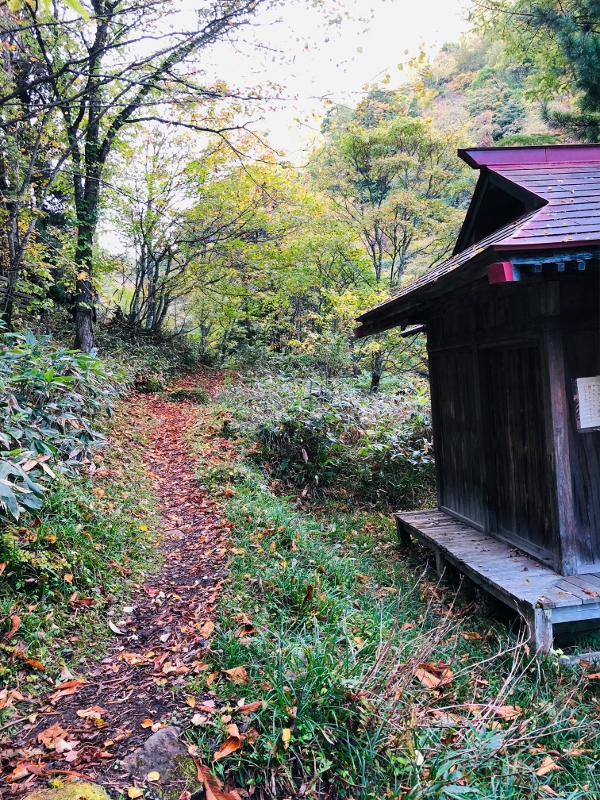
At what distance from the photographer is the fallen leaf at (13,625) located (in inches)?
126

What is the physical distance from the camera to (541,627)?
3980mm

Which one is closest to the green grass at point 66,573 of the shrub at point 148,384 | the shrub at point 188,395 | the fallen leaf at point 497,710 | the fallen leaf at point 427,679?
the fallen leaf at point 427,679

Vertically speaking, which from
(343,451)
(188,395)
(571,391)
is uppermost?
(188,395)

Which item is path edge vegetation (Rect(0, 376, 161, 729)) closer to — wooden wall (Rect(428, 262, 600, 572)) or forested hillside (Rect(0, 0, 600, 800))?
forested hillside (Rect(0, 0, 600, 800))

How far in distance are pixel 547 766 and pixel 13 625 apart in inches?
141

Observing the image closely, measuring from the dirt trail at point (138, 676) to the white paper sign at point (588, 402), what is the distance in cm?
376

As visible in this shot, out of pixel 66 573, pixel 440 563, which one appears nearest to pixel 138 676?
pixel 66 573

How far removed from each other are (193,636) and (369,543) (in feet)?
12.3

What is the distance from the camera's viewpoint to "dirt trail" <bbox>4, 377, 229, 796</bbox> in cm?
249

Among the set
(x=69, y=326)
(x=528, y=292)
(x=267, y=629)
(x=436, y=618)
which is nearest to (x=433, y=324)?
(x=528, y=292)

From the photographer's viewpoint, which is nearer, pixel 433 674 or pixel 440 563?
pixel 433 674

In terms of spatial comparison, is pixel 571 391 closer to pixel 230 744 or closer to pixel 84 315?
pixel 230 744

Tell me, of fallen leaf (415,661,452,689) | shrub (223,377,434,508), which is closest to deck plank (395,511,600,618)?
fallen leaf (415,661,452,689)

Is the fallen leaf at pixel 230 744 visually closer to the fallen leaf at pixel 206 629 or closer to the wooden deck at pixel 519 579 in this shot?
the fallen leaf at pixel 206 629
